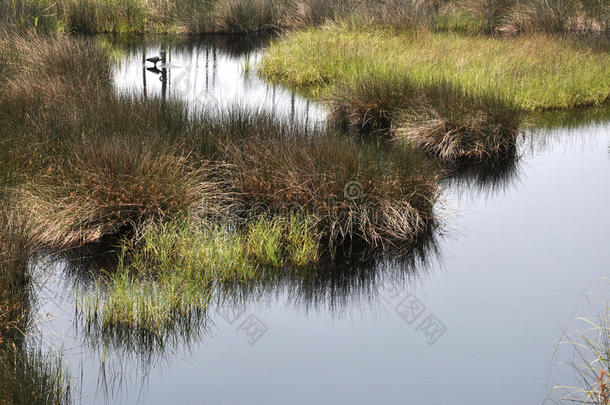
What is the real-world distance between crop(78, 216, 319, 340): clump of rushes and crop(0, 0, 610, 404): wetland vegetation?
0.05 feet

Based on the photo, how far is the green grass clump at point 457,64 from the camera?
1195cm

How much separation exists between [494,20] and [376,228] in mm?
13545

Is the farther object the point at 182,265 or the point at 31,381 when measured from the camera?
the point at 182,265

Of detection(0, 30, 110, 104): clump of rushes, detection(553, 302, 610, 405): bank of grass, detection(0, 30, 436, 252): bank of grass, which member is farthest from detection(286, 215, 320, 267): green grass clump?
detection(0, 30, 110, 104): clump of rushes

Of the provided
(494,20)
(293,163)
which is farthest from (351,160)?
(494,20)

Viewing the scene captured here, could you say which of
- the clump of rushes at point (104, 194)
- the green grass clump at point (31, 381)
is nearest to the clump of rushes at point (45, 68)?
the clump of rushes at point (104, 194)

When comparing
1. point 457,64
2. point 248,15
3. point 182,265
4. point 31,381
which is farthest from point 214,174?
A: point 248,15

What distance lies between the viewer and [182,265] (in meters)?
5.95

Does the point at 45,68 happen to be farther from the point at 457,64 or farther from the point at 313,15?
the point at 313,15

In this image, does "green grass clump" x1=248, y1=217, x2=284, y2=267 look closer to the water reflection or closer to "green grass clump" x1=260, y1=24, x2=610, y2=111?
the water reflection

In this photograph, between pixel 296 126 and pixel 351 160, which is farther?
pixel 296 126

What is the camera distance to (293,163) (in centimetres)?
713

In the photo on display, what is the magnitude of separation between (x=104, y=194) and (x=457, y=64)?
287 inches

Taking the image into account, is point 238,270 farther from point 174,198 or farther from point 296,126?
point 296,126
